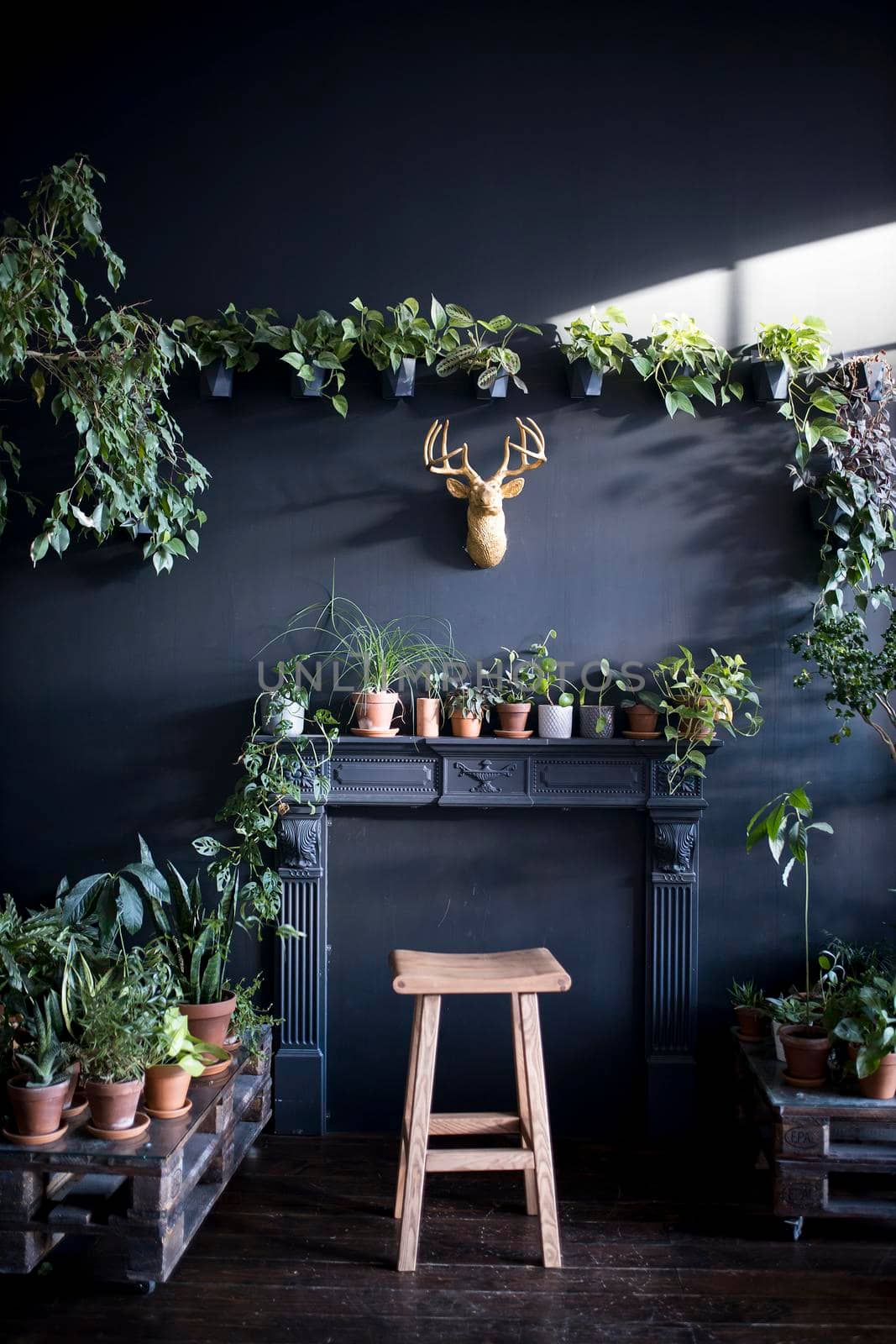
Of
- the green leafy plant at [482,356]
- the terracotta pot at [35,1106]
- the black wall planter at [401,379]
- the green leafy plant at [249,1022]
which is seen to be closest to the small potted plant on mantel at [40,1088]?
the terracotta pot at [35,1106]

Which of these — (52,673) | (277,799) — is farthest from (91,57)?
(277,799)

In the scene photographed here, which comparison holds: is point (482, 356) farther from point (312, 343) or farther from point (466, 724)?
point (466, 724)

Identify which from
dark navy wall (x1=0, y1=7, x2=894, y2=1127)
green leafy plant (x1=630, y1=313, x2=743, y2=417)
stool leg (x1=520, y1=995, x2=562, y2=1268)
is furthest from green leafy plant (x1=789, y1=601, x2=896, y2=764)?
stool leg (x1=520, y1=995, x2=562, y2=1268)

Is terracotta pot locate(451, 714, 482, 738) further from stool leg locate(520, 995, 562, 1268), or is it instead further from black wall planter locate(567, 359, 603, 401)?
black wall planter locate(567, 359, 603, 401)

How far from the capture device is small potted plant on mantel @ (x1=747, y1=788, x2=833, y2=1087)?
125 inches

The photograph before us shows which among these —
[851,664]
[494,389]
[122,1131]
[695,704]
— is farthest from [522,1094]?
[494,389]

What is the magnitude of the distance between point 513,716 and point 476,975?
3.61ft

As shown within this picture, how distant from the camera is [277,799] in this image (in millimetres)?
3633

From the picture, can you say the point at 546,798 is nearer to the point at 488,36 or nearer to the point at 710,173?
the point at 710,173

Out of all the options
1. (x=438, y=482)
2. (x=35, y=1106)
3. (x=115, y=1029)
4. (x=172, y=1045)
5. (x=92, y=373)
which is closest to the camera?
(x=35, y=1106)

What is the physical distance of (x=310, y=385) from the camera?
12.4 ft

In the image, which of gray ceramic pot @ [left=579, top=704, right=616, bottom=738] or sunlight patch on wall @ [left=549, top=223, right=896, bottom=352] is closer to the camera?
gray ceramic pot @ [left=579, top=704, right=616, bottom=738]

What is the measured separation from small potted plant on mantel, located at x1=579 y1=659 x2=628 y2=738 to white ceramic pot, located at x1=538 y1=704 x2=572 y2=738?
2.6 inches

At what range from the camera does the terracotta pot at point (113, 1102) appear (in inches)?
106
